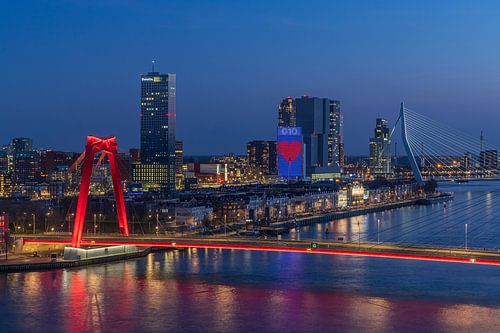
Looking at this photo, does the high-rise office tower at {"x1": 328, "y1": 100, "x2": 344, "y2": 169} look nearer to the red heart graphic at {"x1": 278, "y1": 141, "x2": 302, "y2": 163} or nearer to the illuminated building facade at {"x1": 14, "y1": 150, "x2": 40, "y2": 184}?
the red heart graphic at {"x1": 278, "y1": 141, "x2": 302, "y2": 163}

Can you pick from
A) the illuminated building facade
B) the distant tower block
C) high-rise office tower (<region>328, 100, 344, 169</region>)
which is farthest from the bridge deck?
high-rise office tower (<region>328, 100, 344, 169</region>)

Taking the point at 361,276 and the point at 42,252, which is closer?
the point at 361,276

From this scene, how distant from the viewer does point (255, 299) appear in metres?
12.0

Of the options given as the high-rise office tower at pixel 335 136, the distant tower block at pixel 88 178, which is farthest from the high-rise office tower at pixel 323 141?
the distant tower block at pixel 88 178

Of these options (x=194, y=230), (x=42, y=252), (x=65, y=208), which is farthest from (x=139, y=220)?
(x=42, y=252)

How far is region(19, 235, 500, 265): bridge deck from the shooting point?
39.0 ft

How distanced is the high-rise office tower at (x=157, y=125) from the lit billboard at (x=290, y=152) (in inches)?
315

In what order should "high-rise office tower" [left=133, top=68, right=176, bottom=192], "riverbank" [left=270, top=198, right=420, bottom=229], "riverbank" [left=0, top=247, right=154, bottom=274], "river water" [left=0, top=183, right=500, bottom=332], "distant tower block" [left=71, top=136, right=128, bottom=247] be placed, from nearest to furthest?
"river water" [left=0, top=183, right=500, bottom=332]
"riverbank" [left=0, top=247, right=154, bottom=274]
"distant tower block" [left=71, top=136, right=128, bottom=247]
"riverbank" [left=270, top=198, right=420, bottom=229]
"high-rise office tower" [left=133, top=68, right=176, bottom=192]

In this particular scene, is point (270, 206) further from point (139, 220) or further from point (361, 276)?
point (361, 276)

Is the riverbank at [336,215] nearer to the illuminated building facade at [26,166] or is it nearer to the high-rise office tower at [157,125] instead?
the high-rise office tower at [157,125]

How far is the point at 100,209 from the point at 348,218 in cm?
1105

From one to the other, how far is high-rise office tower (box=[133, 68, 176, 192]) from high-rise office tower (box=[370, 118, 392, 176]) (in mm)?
23280

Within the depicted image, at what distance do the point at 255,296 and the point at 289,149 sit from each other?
39959 mm

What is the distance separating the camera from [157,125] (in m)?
57.4
